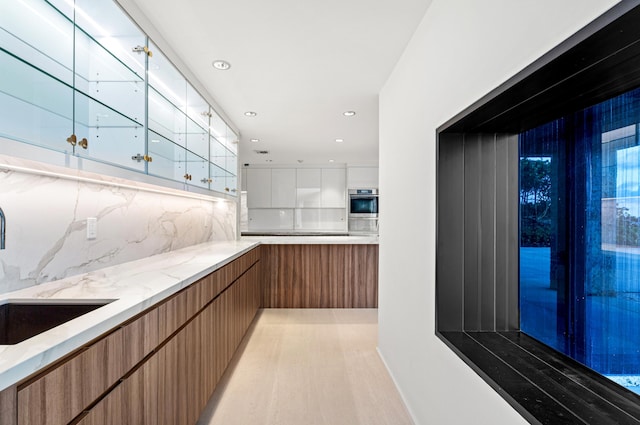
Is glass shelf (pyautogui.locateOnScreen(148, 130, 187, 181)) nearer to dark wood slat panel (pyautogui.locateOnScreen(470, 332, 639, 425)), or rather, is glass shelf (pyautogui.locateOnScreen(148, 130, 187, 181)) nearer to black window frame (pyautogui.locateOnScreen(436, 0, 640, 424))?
black window frame (pyautogui.locateOnScreen(436, 0, 640, 424))

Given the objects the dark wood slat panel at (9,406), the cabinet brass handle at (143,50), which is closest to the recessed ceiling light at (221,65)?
the cabinet brass handle at (143,50)

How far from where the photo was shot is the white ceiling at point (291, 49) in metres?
1.75

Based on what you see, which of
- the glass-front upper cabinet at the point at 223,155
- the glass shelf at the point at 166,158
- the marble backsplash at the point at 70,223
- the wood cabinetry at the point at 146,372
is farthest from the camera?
the glass-front upper cabinet at the point at 223,155

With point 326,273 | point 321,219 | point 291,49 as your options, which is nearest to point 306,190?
point 321,219

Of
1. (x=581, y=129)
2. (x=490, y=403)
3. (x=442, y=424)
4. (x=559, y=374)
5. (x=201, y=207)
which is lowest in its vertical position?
(x=442, y=424)

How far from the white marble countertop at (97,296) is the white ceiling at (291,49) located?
1455mm

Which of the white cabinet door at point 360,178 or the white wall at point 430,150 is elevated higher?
the white cabinet door at point 360,178

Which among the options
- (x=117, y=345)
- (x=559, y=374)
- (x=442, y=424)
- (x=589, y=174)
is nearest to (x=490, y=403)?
(x=559, y=374)

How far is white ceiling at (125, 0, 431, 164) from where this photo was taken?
175 cm

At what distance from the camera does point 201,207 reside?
3588mm

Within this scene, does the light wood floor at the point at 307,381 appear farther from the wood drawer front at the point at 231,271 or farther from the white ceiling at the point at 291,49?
the white ceiling at the point at 291,49

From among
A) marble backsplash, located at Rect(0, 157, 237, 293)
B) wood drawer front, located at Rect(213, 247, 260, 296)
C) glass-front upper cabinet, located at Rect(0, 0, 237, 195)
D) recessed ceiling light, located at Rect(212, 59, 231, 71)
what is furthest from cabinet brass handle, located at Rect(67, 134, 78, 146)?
recessed ceiling light, located at Rect(212, 59, 231, 71)

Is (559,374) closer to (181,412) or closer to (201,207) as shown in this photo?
(181,412)

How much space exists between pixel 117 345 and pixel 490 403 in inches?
50.9
